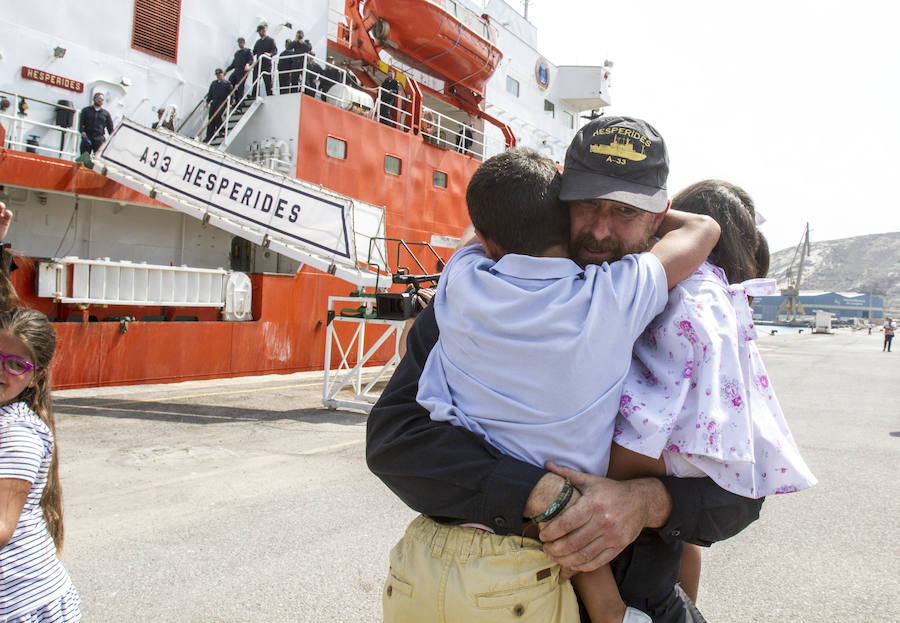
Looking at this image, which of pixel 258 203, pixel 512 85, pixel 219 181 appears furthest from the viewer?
pixel 512 85

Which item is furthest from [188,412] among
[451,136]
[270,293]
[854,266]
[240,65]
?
[854,266]

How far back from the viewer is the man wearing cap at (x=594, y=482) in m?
1.25

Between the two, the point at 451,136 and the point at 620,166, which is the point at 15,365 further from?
the point at 451,136

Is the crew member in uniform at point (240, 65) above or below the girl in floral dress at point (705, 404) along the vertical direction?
above

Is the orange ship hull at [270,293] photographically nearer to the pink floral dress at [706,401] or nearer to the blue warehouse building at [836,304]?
the pink floral dress at [706,401]

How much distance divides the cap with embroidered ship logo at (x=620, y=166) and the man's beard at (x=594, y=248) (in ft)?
0.31

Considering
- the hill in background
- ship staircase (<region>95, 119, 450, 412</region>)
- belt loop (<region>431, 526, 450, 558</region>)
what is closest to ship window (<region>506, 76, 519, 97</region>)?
ship staircase (<region>95, 119, 450, 412</region>)

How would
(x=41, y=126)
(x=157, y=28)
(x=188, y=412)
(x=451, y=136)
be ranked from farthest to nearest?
(x=451, y=136), (x=157, y=28), (x=41, y=126), (x=188, y=412)

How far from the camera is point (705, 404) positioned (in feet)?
4.14

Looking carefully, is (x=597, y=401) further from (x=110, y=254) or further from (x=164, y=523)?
(x=110, y=254)

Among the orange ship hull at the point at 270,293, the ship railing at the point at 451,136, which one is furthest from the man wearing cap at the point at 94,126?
the ship railing at the point at 451,136

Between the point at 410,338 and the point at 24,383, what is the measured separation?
1219mm

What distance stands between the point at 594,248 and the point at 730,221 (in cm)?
51

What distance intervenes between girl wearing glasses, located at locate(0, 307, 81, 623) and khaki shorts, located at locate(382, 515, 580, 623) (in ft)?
3.66
